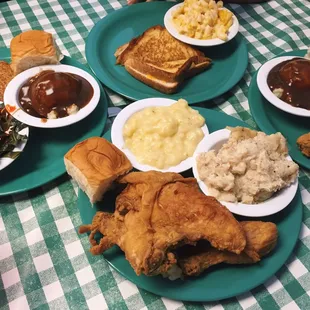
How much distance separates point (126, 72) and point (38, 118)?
912mm

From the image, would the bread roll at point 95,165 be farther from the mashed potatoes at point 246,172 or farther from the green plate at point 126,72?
the green plate at point 126,72

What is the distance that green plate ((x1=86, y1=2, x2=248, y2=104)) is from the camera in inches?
107

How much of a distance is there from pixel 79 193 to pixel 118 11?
1.97 m

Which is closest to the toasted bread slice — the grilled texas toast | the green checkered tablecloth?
the grilled texas toast

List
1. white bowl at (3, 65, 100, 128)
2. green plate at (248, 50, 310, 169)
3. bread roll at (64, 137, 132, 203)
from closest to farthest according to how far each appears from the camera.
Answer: bread roll at (64, 137, 132, 203) < white bowl at (3, 65, 100, 128) < green plate at (248, 50, 310, 169)

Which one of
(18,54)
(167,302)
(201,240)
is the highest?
(18,54)

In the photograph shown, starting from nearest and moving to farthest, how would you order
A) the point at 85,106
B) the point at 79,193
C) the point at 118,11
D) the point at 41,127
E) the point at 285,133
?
the point at 79,193
the point at 41,127
the point at 85,106
the point at 285,133
the point at 118,11

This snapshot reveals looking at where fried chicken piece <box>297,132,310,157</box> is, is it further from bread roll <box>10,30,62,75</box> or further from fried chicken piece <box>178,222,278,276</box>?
bread roll <box>10,30,62,75</box>

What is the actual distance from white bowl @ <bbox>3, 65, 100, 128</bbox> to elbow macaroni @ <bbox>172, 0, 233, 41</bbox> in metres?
0.96

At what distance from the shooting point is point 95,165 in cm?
192

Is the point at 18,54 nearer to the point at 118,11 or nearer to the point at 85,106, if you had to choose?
the point at 85,106

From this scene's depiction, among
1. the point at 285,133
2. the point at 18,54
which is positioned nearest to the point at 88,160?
the point at 18,54

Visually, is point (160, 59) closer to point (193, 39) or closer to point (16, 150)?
point (193, 39)

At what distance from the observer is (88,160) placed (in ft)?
6.33
